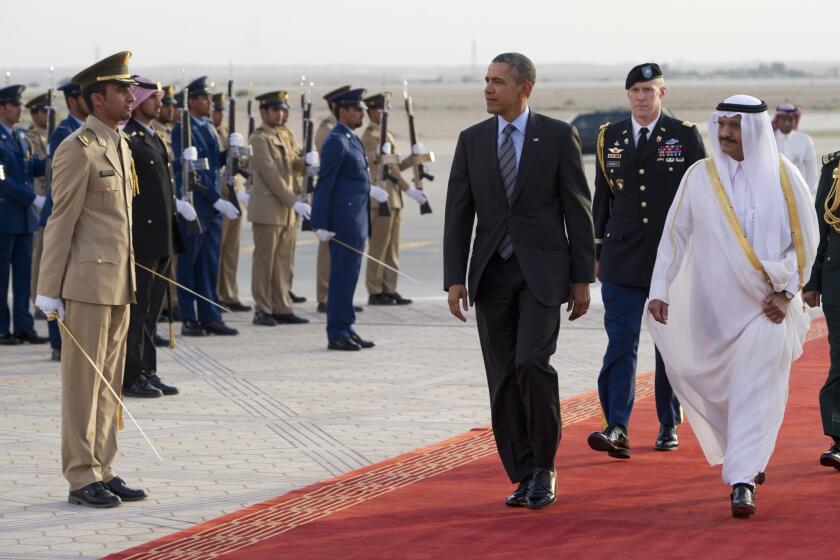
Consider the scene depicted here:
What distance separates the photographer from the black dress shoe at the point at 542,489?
6.78 m

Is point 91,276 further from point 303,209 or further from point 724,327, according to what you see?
point 303,209

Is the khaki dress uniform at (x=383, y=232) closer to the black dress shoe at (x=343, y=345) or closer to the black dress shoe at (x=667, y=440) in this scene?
the black dress shoe at (x=343, y=345)

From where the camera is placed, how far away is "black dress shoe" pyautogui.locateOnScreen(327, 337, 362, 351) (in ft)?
39.0

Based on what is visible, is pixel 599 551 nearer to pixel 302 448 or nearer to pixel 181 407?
pixel 302 448

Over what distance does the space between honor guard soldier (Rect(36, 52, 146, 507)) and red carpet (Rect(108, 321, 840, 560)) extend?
757mm

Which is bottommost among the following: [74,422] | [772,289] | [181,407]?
[181,407]

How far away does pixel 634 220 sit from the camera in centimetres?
812

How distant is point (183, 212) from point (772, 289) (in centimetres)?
596

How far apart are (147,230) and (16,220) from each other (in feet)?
9.22

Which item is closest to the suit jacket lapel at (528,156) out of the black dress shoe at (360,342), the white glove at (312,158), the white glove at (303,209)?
the black dress shoe at (360,342)

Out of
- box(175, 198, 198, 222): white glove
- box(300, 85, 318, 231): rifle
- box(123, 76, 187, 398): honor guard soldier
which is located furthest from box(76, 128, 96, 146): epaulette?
box(300, 85, 318, 231): rifle

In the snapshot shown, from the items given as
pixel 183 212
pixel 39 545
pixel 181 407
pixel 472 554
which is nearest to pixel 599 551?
pixel 472 554

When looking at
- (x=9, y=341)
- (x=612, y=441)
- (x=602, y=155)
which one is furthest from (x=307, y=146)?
(x=612, y=441)

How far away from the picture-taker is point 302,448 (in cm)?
834
